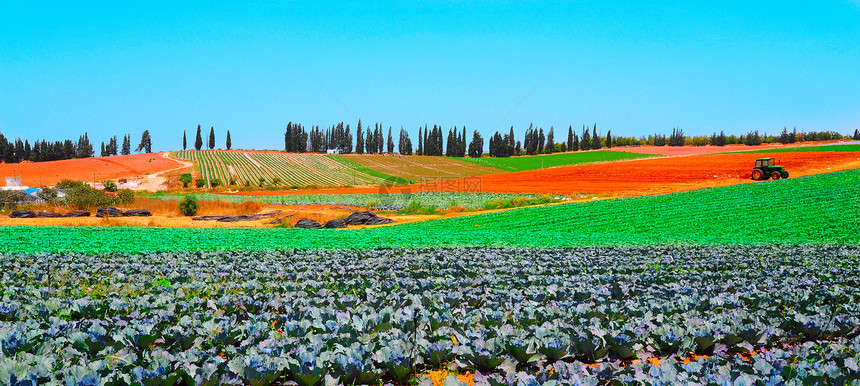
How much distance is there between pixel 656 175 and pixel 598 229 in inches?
1674

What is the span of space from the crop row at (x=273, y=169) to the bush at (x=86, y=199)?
4011cm

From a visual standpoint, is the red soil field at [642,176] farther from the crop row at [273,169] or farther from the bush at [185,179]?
the bush at [185,179]

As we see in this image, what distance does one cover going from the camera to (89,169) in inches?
3917

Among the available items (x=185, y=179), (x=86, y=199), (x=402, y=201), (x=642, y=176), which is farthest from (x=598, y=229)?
(x=185, y=179)

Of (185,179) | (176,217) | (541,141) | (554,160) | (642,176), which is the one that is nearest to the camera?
(176,217)

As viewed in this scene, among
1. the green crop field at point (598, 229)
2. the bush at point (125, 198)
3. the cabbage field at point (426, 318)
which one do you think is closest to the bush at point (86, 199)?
the bush at point (125, 198)

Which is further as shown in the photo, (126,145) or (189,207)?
(126,145)

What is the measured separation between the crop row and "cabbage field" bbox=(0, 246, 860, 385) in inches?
2962

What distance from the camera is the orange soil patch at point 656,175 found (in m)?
57.3

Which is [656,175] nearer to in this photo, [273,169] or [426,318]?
[426,318]

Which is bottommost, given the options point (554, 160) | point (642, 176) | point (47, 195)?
point (47, 195)

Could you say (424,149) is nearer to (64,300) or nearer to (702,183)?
(702,183)

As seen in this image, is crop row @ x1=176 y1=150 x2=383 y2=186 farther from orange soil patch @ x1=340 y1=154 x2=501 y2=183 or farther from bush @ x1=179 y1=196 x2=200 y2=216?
bush @ x1=179 y1=196 x2=200 y2=216

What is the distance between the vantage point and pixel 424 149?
149 m
